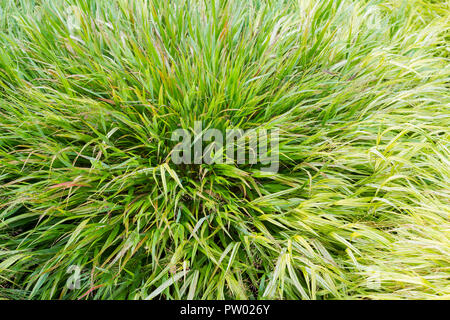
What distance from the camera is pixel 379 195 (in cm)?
164

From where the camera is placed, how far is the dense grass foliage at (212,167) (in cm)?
141

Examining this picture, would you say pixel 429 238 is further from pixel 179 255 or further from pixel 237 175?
pixel 179 255

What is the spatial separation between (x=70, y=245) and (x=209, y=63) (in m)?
1.03

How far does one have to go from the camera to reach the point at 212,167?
156 centimetres

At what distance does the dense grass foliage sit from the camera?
141 centimetres

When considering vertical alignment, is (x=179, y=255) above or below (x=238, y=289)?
above
